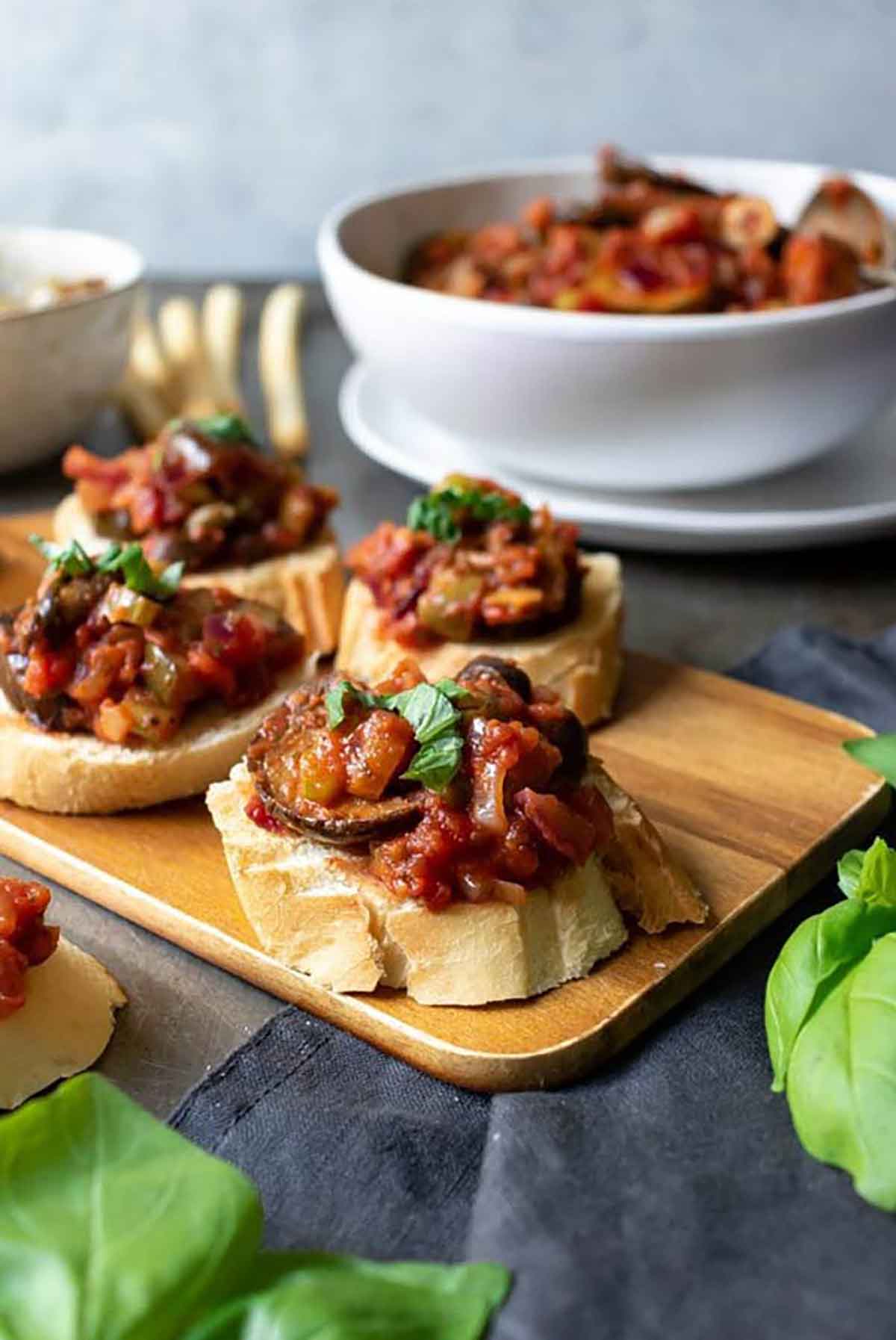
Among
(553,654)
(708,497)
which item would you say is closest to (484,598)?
(553,654)

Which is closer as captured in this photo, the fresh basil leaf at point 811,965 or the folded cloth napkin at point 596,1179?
the folded cloth napkin at point 596,1179

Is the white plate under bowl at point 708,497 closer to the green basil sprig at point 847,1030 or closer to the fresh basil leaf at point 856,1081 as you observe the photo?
the green basil sprig at point 847,1030

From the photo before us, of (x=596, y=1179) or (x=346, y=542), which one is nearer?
(x=596, y=1179)

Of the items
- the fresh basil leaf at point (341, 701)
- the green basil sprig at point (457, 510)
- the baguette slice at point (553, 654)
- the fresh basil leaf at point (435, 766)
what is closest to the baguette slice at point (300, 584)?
the baguette slice at point (553, 654)

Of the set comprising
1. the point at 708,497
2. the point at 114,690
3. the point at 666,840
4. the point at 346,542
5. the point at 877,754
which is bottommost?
the point at 346,542

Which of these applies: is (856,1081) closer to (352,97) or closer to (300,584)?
(300,584)

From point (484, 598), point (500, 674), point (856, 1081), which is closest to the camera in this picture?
point (856, 1081)

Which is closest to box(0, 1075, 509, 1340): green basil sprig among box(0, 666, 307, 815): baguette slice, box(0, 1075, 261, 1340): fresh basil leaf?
box(0, 1075, 261, 1340): fresh basil leaf
